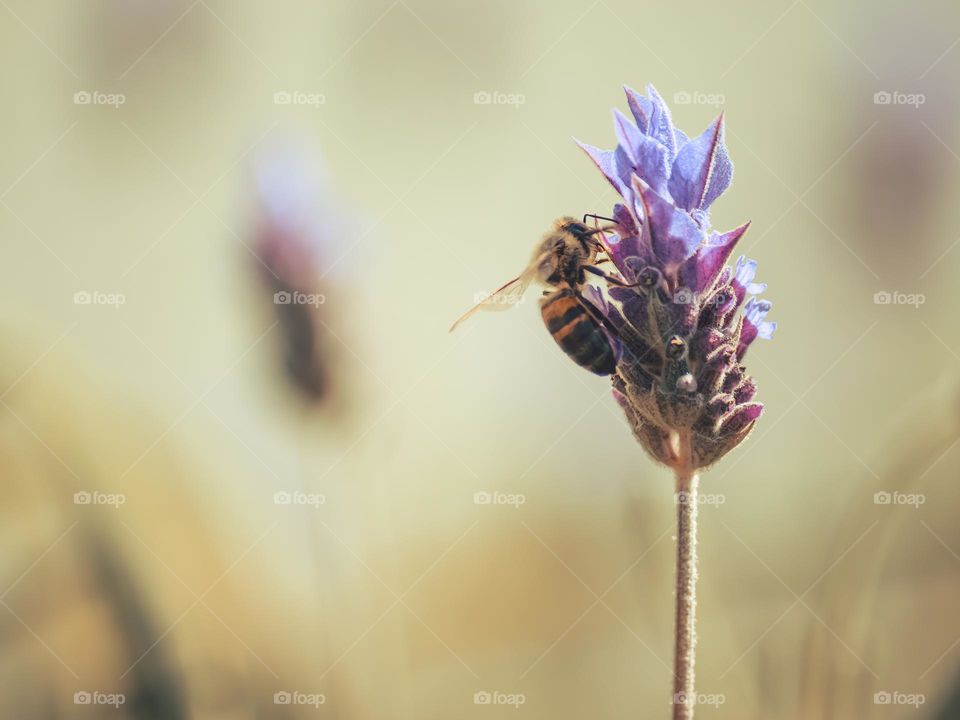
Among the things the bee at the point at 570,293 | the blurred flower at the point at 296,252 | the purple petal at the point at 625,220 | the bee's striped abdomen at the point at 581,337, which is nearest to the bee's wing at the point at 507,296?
the bee at the point at 570,293

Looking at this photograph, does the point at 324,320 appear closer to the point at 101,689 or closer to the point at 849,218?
the point at 101,689

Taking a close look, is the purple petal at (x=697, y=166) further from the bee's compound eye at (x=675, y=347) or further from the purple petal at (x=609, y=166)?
the bee's compound eye at (x=675, y=347)

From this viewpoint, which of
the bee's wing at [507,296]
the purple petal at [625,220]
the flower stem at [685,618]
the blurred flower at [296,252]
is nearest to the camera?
the flower stem at [685,618]

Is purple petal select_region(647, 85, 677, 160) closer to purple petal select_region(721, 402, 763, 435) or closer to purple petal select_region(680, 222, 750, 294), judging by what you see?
purple petal select_region(680, 222, 750, 294)

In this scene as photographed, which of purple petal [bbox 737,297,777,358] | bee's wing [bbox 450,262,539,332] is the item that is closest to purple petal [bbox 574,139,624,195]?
purple petal [bbox 737,297,777,358]

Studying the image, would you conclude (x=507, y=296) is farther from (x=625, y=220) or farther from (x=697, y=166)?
(x=697, y=166)

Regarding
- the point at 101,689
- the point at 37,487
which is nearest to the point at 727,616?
the point at 101,689
